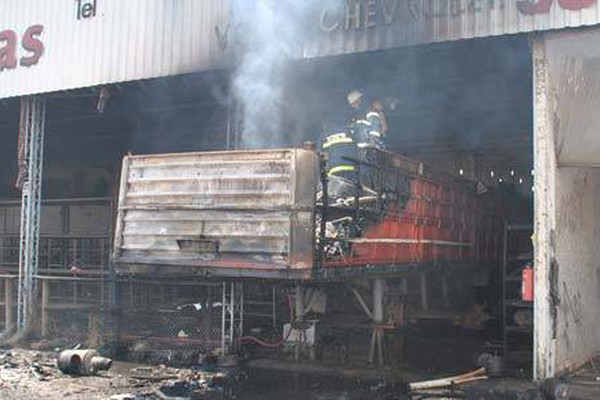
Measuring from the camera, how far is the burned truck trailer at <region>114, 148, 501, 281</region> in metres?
6.22

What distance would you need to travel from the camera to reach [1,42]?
12406 millimetres

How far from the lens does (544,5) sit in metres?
8.01

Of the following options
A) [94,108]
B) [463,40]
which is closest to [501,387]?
[463,40]

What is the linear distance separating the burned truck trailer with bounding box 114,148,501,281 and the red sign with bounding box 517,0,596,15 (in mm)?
2439

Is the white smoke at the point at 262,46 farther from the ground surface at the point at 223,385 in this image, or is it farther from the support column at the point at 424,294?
the ground surface at the point at 223,385

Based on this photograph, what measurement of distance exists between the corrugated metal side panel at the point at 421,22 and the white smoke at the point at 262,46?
0.23 m

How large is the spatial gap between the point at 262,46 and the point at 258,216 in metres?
4.31

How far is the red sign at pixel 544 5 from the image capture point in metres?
7.84

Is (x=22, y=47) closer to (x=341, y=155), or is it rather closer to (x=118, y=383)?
(x=118, y=383)

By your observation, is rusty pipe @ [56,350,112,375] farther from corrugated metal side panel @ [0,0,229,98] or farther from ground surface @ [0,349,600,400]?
corrugated metal side panel @ [0,0,229,98]

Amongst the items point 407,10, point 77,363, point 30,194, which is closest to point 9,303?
point 30,194

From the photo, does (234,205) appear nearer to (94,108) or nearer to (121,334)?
(121,334)

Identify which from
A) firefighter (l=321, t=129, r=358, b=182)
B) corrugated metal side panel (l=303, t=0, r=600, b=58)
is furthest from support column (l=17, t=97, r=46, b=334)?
firefighter (l=321, t=129, r=358, b=182)

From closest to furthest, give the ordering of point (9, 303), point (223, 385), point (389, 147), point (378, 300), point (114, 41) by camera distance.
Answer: point (223, 385), point (378, 300), point (114, 41), point (9, 303), point (389, 147)
